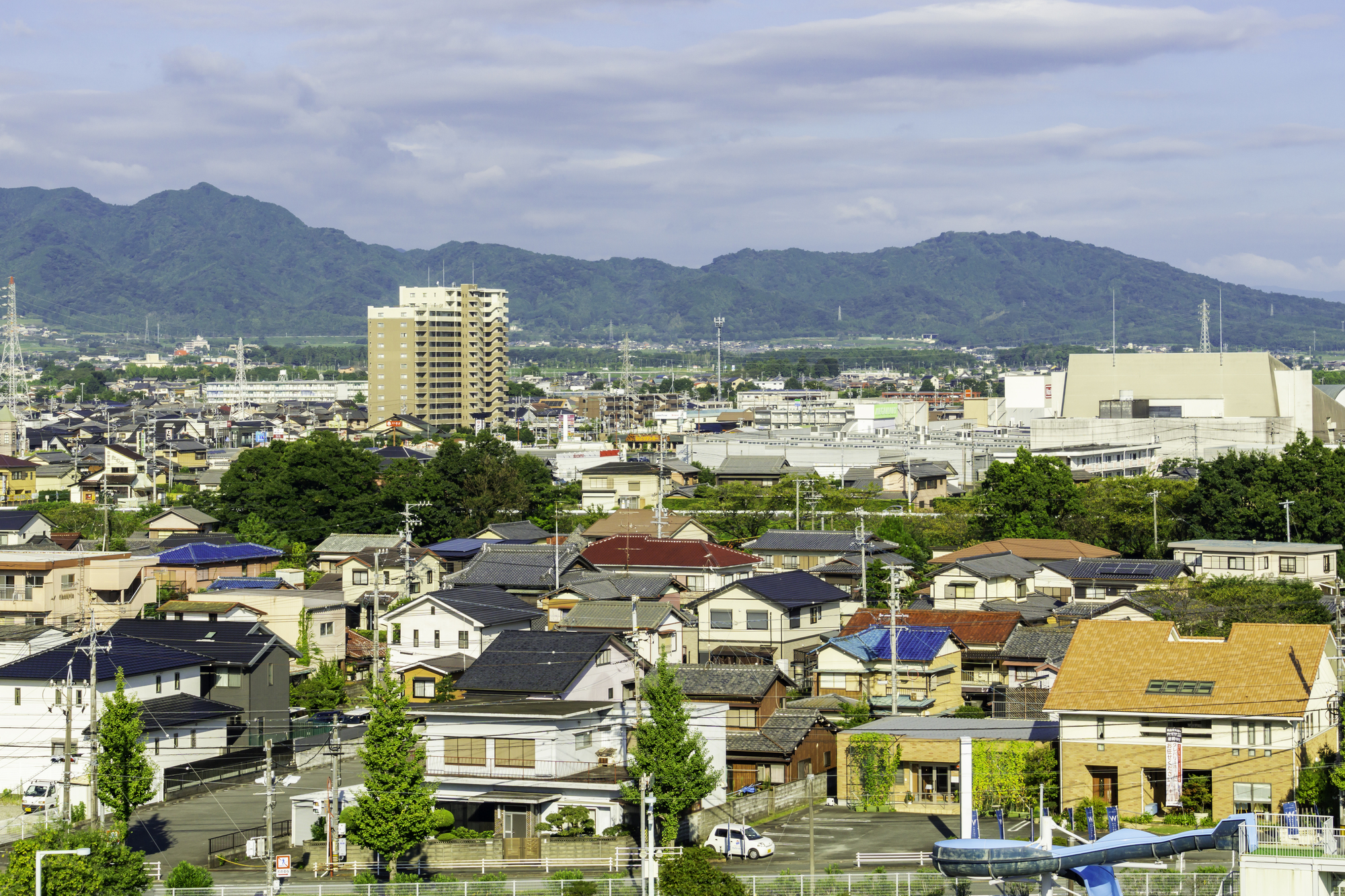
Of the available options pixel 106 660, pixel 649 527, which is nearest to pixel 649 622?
pixel 106 660

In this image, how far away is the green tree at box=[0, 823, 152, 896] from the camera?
13.1 m

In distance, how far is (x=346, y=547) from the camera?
3953 centimetres

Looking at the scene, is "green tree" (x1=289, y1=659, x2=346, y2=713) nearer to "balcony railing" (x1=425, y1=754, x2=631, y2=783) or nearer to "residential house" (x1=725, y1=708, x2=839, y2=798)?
"balcony railing" (x1=425, y1=754, x2=631, y2=783)

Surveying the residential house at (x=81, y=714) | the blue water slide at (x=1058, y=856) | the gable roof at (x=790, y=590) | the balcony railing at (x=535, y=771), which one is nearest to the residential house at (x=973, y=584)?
the gable roof at (x=790, y=590)

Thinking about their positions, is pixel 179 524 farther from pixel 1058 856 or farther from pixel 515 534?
pixel 1058 856

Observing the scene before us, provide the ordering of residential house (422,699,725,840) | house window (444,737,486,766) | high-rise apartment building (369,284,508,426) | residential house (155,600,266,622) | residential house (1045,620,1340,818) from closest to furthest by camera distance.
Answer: residential house (1045,620,1340,818)
residential house (422,699,725,840)
house window (444,737,486,766)
residential house (155,600,266,622)
high-rise apartment building (369,284,508,426)

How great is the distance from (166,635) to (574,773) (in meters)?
10.7

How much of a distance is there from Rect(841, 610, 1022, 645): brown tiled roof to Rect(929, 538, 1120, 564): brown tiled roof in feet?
26.7

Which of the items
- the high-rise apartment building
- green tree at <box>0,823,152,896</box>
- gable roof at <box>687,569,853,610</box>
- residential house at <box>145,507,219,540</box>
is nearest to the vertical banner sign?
gable roof at <box>687,569,853,610</box>

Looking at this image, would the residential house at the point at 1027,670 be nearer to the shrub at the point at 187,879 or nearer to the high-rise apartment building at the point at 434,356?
the shrub at the point at 187,879

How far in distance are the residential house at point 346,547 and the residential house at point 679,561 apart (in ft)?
23.5

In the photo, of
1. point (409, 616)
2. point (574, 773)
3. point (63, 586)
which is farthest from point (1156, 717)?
point (63, 586)

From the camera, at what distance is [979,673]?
2553cm

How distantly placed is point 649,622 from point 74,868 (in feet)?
49.2
